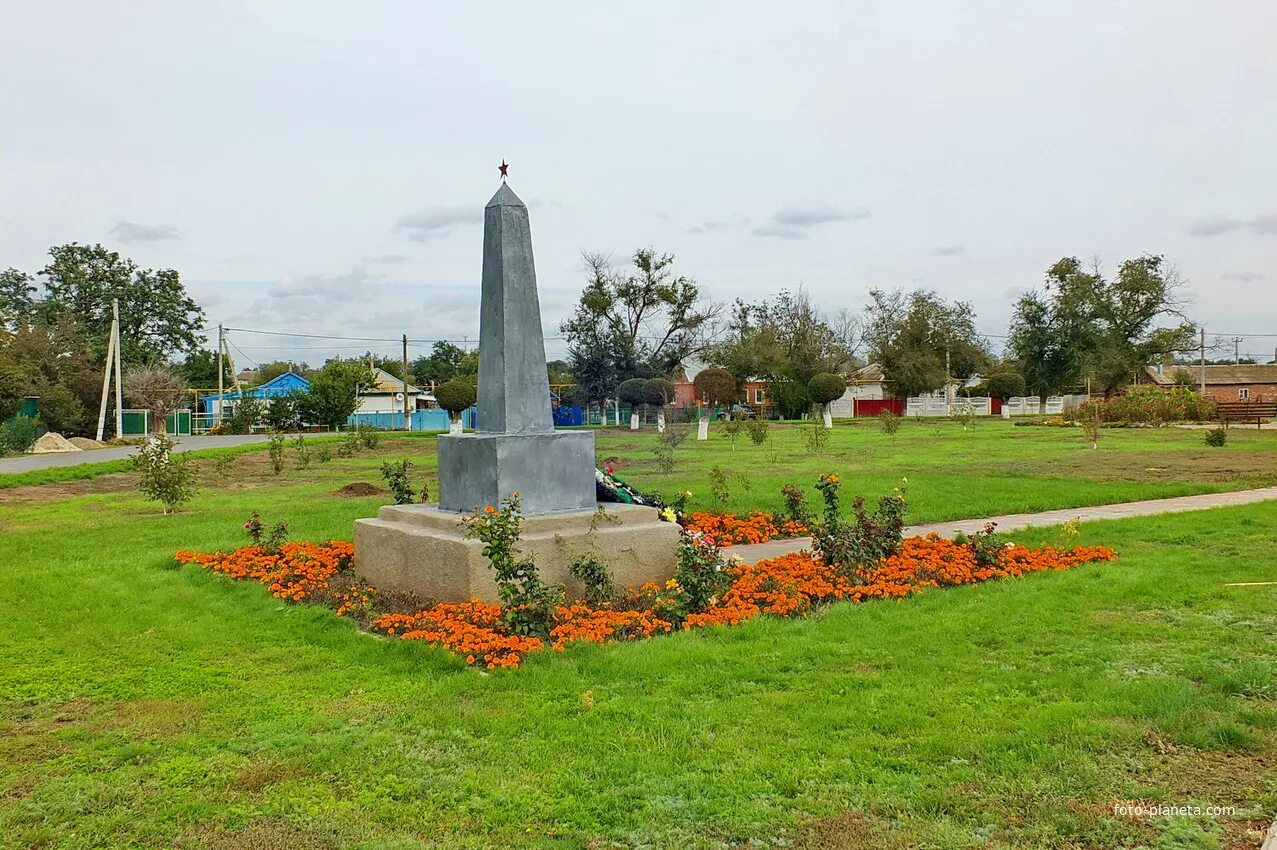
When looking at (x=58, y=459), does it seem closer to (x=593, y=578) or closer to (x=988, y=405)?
(x=593, y=578)

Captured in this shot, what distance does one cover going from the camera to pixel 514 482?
682 centimetres

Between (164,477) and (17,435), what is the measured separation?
21718mm

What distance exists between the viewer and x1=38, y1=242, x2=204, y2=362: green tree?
51.7 metres

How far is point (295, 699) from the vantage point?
471 centimetres

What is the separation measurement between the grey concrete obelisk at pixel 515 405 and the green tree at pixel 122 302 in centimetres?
4976

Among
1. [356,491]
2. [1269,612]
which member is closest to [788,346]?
[356,491]

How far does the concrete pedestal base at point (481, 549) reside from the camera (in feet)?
20.6

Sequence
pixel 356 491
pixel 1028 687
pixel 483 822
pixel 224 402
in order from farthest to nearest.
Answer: pixel 224 402, pixel 356 491, pixel 1028 687, pixel 483 822

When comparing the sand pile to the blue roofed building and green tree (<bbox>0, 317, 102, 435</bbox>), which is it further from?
the blue roofed building

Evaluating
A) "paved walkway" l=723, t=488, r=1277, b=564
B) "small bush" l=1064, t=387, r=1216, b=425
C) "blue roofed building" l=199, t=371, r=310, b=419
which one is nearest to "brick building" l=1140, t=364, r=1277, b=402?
"small bush" l=1064, t=387, r=1216, b=425

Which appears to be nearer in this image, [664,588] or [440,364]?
[664,588]

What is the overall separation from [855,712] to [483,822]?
1.76 metres

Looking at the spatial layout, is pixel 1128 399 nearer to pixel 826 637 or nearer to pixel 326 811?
pixel 826 637

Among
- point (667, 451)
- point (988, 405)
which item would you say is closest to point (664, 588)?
point (667, 451)
